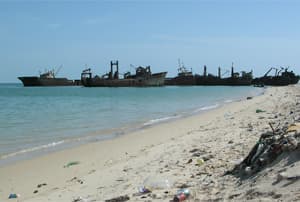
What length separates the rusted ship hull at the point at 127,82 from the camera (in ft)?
261

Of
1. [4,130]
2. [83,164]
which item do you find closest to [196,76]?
[4,130]

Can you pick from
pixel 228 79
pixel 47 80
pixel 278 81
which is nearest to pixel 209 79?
pixel 228 79

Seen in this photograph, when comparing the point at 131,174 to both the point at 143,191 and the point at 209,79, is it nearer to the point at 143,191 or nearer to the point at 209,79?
the point at 143,191

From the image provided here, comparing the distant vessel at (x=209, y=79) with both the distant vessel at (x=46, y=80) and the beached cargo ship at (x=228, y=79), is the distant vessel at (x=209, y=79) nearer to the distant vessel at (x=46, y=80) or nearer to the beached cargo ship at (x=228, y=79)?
the beached cargo ship at (x=228, y=79)

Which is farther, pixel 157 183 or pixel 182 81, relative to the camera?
pixel 182 81

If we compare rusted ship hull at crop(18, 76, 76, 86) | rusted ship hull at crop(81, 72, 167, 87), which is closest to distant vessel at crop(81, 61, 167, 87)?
rusted ship hull at crop(81, 72, 167, 87)

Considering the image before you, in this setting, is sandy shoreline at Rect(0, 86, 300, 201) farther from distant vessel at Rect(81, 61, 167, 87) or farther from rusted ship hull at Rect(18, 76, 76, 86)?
rusted ship hull at Rect(18, 76, 76, 86)

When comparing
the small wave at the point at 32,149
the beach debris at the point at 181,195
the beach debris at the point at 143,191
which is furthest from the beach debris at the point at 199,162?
the small wave at the point at 32,149

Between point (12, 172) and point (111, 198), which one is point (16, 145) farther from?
point (111, 198)

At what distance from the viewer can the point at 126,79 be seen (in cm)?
7975

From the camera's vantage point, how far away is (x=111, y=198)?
4918 mm

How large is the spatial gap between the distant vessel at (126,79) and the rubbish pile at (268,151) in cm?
7268

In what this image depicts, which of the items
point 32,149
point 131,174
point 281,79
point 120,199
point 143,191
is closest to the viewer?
point 120,199

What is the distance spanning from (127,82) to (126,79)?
0.70m
